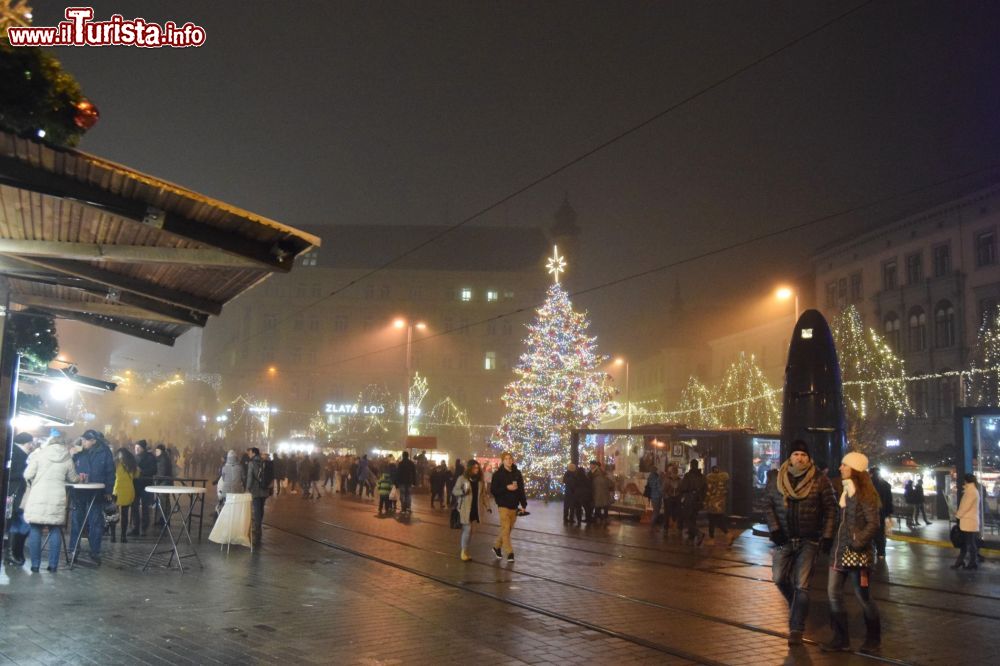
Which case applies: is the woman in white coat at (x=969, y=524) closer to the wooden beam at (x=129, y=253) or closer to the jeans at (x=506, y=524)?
the jeans at (x=506, y=524)

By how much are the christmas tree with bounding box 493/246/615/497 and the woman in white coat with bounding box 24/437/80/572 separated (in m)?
25.5

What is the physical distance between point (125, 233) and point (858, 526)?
7.02 meters

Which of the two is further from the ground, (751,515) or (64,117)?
(64,117)

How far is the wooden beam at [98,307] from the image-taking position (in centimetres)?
1195

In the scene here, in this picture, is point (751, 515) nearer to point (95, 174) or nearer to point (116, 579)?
point (116, 579)

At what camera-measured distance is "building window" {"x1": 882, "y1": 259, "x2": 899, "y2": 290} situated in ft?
166

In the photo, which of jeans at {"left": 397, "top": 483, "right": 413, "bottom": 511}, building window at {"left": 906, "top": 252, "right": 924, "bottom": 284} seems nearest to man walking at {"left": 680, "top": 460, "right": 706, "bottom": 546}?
jeans at {"left": 397, "top": 483, "right": 413, "bottom": 511}

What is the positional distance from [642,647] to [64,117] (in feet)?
21.0

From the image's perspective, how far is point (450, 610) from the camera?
980 centimetres

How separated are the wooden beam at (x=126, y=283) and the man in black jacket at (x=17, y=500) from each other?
4.32m

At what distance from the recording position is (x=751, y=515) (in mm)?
22734

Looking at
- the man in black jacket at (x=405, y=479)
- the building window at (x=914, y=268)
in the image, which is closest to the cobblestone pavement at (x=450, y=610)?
the man in black jacket at (x=405, y=479)

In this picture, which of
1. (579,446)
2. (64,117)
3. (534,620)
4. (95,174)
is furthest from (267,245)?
(579,446)

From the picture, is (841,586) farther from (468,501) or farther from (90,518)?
(90,518)
